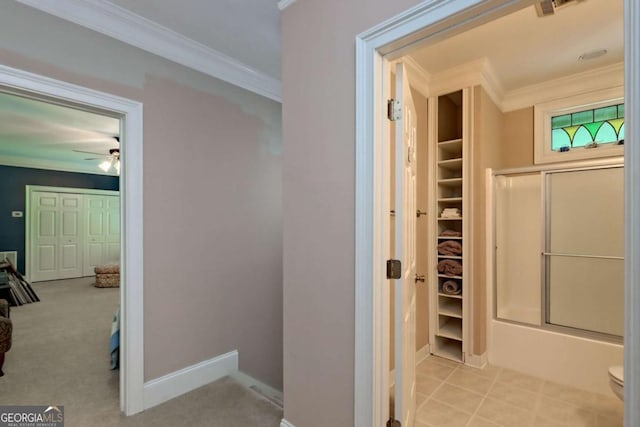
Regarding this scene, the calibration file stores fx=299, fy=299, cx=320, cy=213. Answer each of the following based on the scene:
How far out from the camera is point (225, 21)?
77.8 inches

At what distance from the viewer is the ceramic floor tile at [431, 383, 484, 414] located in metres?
2.14

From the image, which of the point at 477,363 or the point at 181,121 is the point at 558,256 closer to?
the point at 477,363

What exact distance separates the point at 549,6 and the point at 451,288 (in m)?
2.26

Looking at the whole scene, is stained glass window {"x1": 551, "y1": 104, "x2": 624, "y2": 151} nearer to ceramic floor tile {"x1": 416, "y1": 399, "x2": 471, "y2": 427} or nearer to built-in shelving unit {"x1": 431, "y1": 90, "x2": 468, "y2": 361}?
built-in shelving unit {"x1": 431, "y1": 90, "x2": 468, "y2": 361}

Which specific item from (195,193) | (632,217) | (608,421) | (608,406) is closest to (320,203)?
(632,217)

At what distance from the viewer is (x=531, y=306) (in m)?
3.32

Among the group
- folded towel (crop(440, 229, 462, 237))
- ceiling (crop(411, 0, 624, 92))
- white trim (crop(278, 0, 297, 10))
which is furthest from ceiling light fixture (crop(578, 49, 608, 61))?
white trim (crop(278, 0, 297, 10))

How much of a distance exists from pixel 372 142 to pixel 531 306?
319 cm

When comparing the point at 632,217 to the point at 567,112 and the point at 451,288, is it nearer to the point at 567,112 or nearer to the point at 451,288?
the point at 451,288

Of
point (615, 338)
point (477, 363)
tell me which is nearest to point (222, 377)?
point (477, 363)

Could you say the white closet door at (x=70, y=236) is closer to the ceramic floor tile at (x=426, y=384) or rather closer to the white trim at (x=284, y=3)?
the white trim at (x=284, y=3)

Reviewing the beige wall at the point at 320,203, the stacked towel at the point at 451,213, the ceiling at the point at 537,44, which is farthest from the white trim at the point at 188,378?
the ceiling at the point at 537,44

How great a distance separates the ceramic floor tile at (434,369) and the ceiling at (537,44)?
2.70 m

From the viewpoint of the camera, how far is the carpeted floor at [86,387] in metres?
1.94
